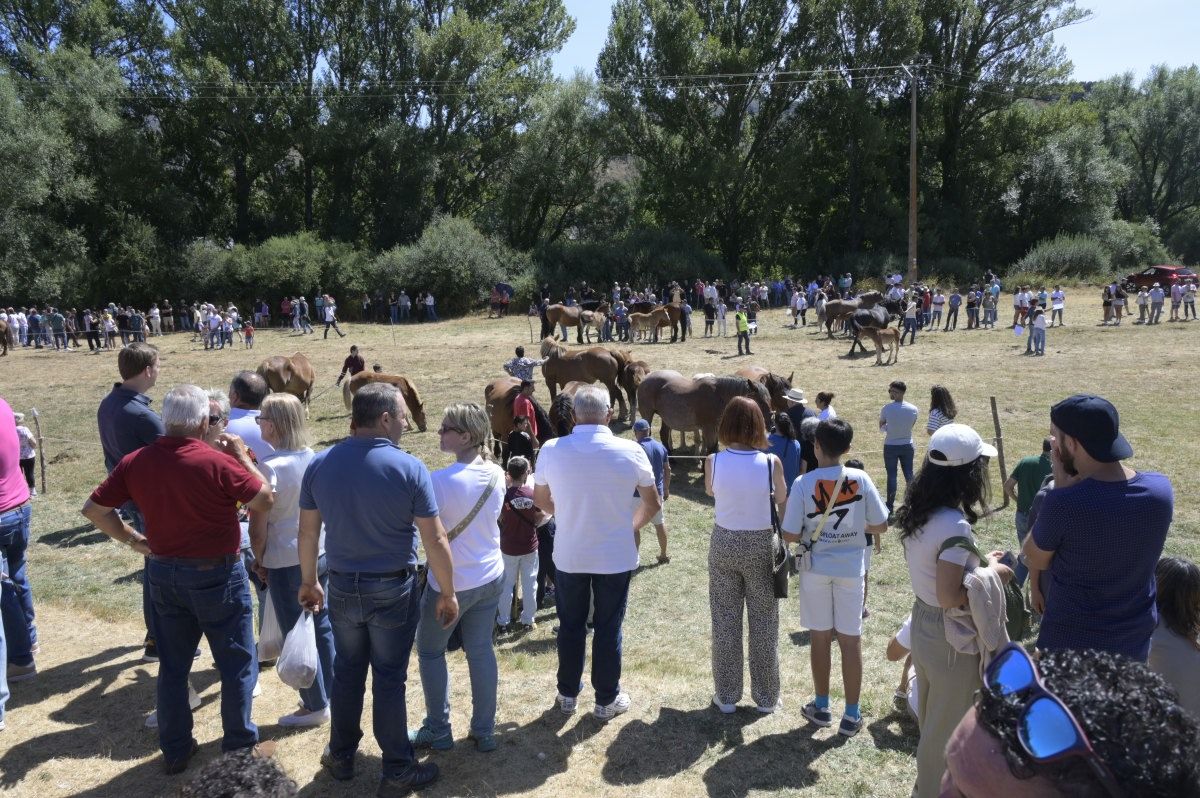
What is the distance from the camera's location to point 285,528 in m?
4.71

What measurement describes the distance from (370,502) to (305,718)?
180 cm

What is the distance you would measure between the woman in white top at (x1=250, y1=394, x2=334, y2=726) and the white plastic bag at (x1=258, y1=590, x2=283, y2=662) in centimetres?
9

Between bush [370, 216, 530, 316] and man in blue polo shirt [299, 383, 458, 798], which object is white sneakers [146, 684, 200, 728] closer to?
man in blue polo shirt [299, 383, 458, 798]

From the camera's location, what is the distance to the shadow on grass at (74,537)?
931 cm

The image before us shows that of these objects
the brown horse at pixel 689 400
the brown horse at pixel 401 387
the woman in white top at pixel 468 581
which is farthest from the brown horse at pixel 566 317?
the woman in white top at pixel 468 581

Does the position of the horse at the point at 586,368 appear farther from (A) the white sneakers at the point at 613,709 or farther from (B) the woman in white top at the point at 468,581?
(B) the woman in white top at the point at 468,581

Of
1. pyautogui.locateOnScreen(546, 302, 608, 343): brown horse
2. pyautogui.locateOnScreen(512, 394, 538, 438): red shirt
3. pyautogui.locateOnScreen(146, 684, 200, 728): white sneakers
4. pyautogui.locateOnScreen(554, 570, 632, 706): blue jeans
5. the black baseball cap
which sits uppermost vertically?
pyautogui.locateOnScreen(546, 302, 608, 343): brown horse

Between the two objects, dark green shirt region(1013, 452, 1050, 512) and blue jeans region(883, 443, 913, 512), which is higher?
dark green shirt region(1013, 452, 1050, 512)

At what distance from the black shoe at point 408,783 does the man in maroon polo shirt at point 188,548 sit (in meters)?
0.79

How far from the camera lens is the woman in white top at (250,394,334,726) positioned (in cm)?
464

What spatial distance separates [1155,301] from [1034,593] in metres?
27.3

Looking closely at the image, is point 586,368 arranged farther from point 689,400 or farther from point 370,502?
point 370,502

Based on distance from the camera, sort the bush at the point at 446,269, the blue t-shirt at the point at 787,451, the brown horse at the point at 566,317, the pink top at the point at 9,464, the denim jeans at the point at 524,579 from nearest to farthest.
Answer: the pink top at the point at 9,464
the denim jeans at the point at 524,579
the blue t-shirt at the point at 787,451
the brown horse at the point at 566,317
the bush at the point at 446,269

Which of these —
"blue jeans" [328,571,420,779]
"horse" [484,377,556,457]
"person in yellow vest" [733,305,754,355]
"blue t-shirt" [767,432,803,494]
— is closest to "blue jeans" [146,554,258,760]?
A: "blue jeans" [328,571,420,779]
